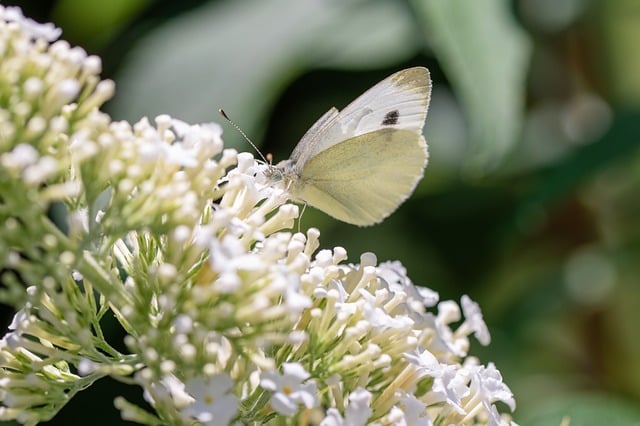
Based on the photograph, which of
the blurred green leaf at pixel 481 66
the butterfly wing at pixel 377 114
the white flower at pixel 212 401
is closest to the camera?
the white flower at pixel 212 401

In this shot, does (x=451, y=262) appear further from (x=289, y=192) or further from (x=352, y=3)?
(x=289, y=192)

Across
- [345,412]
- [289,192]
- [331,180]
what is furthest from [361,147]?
[345,412]

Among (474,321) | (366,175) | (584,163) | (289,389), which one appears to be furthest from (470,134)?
(289,389)

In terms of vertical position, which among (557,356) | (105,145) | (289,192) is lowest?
(557,356)

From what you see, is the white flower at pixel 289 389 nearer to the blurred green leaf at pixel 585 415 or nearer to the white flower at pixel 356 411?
the white flower at pixel 356 411

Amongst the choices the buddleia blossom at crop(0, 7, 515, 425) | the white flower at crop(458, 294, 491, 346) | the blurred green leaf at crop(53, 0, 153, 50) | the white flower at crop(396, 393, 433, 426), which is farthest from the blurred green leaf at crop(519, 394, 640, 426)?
the blurred green leaf at crop(53, 0, 153, 50)

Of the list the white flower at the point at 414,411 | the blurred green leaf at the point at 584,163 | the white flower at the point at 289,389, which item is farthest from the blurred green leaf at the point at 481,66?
the white flower at the point at 289,389
